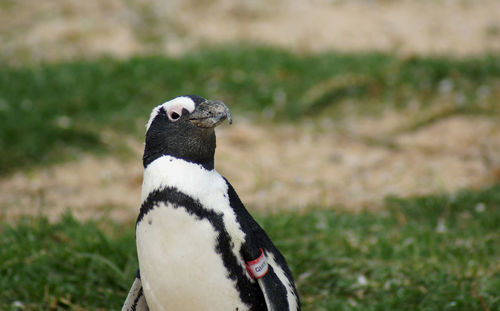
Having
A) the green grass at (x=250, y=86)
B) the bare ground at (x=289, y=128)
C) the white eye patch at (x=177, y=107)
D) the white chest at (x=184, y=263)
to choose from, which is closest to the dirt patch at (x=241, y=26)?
the bare ground at (x=289, y=128)

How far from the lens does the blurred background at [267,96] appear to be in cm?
532

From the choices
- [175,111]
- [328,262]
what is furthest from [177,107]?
[328,262]

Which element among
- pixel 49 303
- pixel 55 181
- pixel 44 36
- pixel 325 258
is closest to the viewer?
pixel 49 303

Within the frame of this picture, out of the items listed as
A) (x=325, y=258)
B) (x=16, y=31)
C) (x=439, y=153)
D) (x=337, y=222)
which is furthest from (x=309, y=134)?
(x=16, y=31)

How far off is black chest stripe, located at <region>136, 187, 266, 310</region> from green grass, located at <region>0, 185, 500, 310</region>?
1.06 m

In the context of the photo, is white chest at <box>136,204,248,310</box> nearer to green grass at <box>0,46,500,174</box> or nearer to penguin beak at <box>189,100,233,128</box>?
penguin beak at <box>189,100,233,128</box>

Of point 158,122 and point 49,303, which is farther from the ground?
point 158,122

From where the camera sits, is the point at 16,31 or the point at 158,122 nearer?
the point at 158,122

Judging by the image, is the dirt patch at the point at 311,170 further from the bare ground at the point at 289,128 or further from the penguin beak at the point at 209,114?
the penguin beak at the point at 209,114

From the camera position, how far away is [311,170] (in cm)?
569

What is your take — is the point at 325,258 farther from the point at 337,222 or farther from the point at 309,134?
the point at 309,134

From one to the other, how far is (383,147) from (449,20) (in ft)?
11.5

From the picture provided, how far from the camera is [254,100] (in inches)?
270

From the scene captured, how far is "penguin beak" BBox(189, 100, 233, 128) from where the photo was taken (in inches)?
93.0
